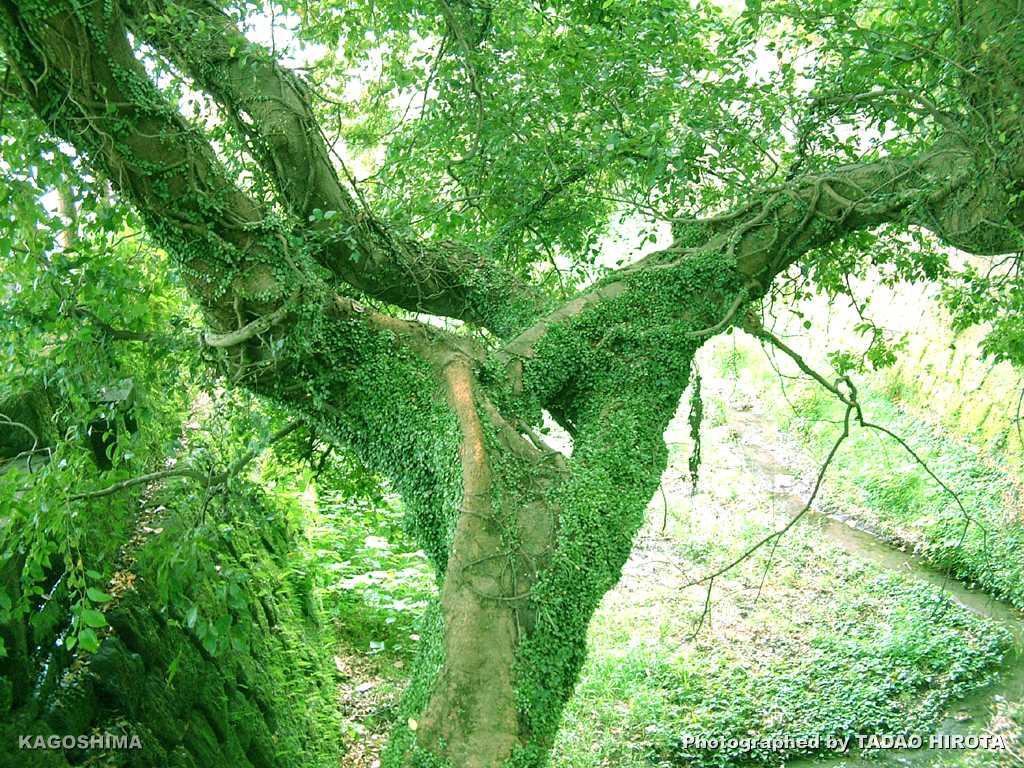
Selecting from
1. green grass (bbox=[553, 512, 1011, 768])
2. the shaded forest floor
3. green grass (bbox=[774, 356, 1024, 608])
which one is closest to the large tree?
the shaded forest floor

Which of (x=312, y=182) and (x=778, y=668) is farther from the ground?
(x=312, y=182)

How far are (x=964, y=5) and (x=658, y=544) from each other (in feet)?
26.1

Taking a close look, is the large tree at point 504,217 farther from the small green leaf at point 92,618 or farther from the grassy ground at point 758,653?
the grassy ground at point 758,653

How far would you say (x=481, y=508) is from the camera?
3820mm

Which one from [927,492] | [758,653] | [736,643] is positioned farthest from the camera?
[927,492]

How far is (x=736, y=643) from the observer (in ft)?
29.0

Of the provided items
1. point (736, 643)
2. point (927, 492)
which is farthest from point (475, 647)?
point (927, 492)

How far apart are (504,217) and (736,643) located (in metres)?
5.50

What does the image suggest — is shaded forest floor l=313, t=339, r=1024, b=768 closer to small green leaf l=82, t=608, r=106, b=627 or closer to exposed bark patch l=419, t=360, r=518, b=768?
exposed bark patch l=419, t=360, r=518, b=768

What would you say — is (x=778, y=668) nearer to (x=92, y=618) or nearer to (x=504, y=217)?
(x=504, y=217)

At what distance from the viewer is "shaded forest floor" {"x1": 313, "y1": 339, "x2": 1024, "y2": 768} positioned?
703cm

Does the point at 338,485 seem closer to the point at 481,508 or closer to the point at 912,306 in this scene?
the point at 481,508

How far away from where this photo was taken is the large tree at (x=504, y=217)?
12.0ft

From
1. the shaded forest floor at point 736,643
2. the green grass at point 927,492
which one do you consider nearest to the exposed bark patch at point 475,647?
the shaded forest floor at point 736,643
